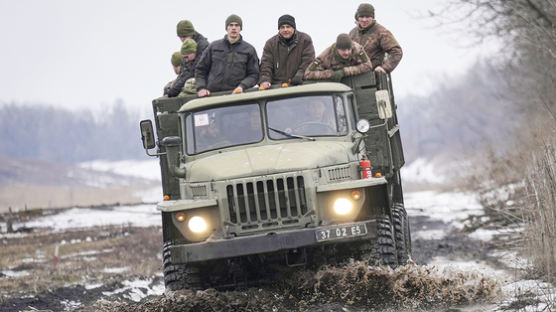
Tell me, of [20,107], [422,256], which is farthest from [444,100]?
[422,256]

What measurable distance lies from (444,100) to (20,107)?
64.0 metres

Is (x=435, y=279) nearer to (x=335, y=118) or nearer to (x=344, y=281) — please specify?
(x=344, y=281)

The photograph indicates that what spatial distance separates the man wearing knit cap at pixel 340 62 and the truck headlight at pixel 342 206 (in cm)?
244

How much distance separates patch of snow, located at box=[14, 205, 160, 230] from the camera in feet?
85.9

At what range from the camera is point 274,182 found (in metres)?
7.66

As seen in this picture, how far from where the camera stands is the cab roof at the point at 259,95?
8.97 metres

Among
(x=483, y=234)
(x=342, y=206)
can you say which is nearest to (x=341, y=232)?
(x=342, y=206)

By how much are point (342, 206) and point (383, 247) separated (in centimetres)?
69

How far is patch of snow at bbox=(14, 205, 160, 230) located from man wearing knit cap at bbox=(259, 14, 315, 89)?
15.1 meters

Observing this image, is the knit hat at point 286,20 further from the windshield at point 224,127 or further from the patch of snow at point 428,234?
the patch of snow at point 428,234

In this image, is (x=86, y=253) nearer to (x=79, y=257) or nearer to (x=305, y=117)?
(x=79, y=257)

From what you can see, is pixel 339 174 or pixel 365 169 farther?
→ pixel 365 169

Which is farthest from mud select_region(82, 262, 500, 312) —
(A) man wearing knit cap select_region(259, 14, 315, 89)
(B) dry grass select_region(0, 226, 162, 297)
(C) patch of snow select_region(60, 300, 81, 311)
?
(B) dry grass select_region(0, 226, 162, 297)

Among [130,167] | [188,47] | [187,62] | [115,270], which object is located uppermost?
[130,167]
